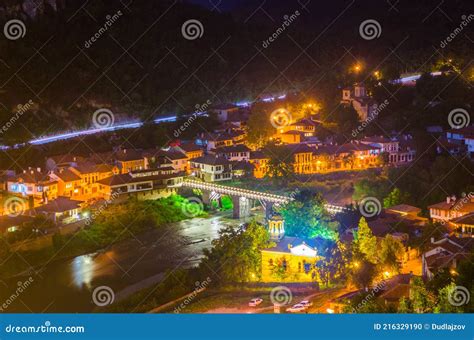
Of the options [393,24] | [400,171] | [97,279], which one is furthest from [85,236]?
[393,24]

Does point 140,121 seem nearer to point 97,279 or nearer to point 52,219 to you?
point 52,219

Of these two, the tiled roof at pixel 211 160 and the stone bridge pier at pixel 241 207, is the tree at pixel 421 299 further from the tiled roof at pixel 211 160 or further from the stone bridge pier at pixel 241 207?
the tiled roof at pixel 211 160

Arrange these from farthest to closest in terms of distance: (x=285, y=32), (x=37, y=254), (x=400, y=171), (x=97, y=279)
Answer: (x=285, y=32) → (x=400, y=171) → (x=37, y=254) → (x=97, y=279)

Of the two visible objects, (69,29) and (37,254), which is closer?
(37,254)

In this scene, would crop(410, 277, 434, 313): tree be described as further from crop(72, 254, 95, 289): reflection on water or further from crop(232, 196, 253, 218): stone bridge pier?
crop(232, 196, 253, 218): stone bridge pier

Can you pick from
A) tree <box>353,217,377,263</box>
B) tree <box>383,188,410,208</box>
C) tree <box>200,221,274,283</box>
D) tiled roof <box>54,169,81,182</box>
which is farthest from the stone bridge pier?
tree <box>353,217,377,263</box>

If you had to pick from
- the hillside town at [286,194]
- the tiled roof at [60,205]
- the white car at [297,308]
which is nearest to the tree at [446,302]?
the hillside town at [286,194]
